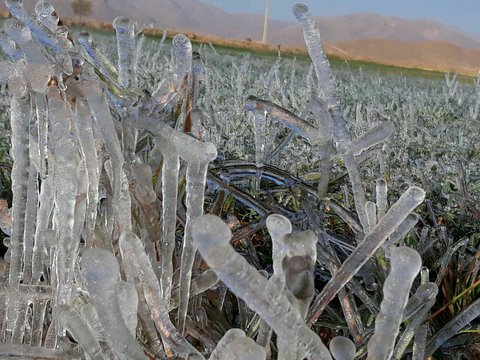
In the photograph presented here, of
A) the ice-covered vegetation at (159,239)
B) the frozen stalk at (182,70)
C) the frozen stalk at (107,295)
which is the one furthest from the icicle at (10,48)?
the frozen stalk at (107,295)

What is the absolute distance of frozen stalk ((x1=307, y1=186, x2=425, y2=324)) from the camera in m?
0.36

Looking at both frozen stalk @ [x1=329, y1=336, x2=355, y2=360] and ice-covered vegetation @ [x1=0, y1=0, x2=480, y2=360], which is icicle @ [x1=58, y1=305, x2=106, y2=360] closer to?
ice-covered vegetation @ [x1=0, y1=0, x2=480, y2=360]

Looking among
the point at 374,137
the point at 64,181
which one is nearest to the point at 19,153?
the point at 64,181

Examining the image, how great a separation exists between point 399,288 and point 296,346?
0.05m

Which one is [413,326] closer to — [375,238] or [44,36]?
[375,238]

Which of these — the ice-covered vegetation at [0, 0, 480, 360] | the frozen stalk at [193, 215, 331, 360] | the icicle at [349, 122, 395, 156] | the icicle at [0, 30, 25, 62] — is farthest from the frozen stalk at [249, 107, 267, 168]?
the frozen stalk at [193, 215, 331, 360]

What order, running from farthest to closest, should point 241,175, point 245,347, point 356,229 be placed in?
point 241,175 → point 356,229 → point 245,347

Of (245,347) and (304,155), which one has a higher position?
(245,347)

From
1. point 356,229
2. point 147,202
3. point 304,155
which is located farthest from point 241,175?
point 304,155

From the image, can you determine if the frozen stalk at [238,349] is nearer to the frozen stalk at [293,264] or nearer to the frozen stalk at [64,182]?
the frozen stalk at [293,264]

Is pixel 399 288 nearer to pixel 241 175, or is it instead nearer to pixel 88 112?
pixel 88 112

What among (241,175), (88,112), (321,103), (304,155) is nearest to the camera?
(88,112)

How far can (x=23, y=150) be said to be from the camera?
0.42 meters

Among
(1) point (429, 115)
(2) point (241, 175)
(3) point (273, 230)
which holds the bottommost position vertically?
(1) point (429, 115)
